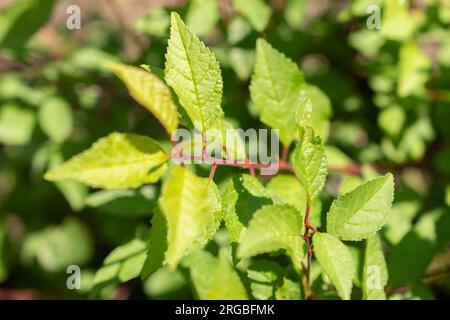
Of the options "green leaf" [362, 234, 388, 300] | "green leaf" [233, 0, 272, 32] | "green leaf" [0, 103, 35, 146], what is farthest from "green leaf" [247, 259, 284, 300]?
"green leaf" [0, 103, 35, 146]

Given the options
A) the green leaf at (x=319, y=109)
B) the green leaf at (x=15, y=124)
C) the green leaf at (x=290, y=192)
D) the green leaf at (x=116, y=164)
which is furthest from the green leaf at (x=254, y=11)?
the green leaf at (x=15, y=124)

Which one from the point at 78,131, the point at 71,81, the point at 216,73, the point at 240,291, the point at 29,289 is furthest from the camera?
the point at 29,289

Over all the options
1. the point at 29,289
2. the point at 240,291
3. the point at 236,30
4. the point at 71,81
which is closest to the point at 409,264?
the point at 240,291

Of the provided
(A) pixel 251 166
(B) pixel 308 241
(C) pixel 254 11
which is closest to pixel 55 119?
(C) pixel 254 11

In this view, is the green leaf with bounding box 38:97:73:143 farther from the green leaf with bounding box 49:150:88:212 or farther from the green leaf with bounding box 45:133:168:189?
the green leaf with bounding box 45:133:168:189

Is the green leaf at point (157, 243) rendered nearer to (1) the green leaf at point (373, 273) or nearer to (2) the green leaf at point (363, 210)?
(2) the green leaf at point (363, 210)

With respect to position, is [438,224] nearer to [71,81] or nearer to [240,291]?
[240,291]
